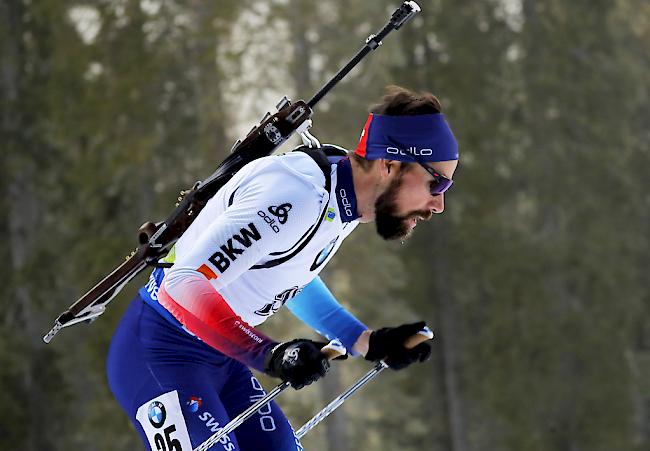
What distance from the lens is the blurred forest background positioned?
18.0 meters

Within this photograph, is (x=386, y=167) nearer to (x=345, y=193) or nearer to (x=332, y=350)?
(x=345, y=193)

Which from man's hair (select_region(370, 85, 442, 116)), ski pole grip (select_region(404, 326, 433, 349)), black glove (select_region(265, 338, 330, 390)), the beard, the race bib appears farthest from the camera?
ski pole grip (select_region(404, 326, 433, 349))

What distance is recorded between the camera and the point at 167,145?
60.0 feet

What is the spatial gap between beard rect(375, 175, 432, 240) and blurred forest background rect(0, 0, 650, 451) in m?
13.1

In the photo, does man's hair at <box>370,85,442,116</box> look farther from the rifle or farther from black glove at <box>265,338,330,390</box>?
black glove at <box>265,338,330,390</box>

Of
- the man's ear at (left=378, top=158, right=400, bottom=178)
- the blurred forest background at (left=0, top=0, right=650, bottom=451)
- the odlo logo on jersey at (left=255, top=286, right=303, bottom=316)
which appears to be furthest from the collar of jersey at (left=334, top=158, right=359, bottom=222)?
the blurred forest background at (left=0, top=0, right=650, bottom=451)

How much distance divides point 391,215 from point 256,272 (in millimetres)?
493

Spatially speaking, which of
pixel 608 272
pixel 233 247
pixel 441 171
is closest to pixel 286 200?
pixel 233 247

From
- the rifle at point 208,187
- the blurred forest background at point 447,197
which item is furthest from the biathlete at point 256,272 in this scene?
the blurred forest background at point 447,197

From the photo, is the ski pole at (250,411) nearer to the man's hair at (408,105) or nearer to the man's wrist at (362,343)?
the man's wrist at (362,343)

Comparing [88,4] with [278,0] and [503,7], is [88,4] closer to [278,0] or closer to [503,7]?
[278,0]

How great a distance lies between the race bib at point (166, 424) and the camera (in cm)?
388

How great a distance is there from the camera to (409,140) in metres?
3.98

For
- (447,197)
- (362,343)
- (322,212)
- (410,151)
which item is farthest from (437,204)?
(447,197)
